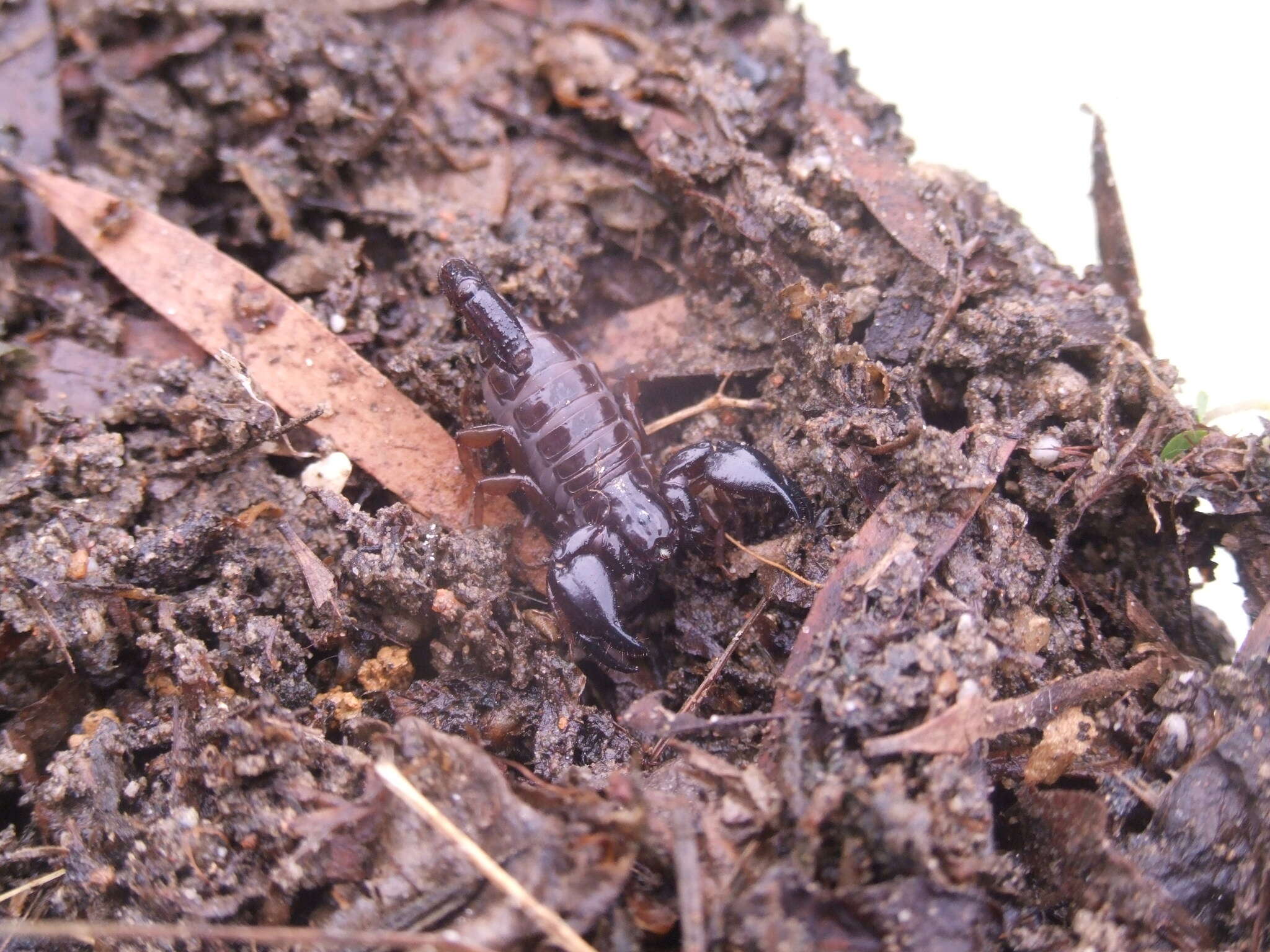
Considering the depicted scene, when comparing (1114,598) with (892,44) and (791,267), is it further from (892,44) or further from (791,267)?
(892,44)

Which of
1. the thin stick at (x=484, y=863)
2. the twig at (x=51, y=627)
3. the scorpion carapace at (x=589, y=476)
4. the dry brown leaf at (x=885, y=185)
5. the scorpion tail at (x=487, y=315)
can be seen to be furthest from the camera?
the dry brown leaf at (x=885, y=185)

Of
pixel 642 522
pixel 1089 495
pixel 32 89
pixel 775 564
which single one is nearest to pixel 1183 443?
pixel 1089 495

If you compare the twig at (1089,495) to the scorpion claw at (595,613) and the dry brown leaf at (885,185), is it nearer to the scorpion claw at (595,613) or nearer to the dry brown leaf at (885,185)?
the dry brown leaf at (885,185)

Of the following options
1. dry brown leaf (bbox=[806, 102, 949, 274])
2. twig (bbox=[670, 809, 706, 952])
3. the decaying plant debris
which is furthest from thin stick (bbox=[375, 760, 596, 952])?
dry brown leaf (bbox=[806, 102, 949, 274])

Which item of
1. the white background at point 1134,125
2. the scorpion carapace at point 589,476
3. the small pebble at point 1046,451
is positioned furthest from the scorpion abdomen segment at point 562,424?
the white background at point 1134,125

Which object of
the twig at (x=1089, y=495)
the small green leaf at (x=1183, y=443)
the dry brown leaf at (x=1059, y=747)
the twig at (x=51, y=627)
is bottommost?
the twig at (x=51, y=627)

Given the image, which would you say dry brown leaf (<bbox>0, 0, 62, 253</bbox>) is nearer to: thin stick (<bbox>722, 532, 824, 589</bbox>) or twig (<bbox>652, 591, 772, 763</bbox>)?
thin stick (<bbox>722, 532, 824, 589</bbox>)

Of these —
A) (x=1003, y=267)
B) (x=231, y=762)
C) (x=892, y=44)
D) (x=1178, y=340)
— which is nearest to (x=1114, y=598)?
(x=1003, y=267)
